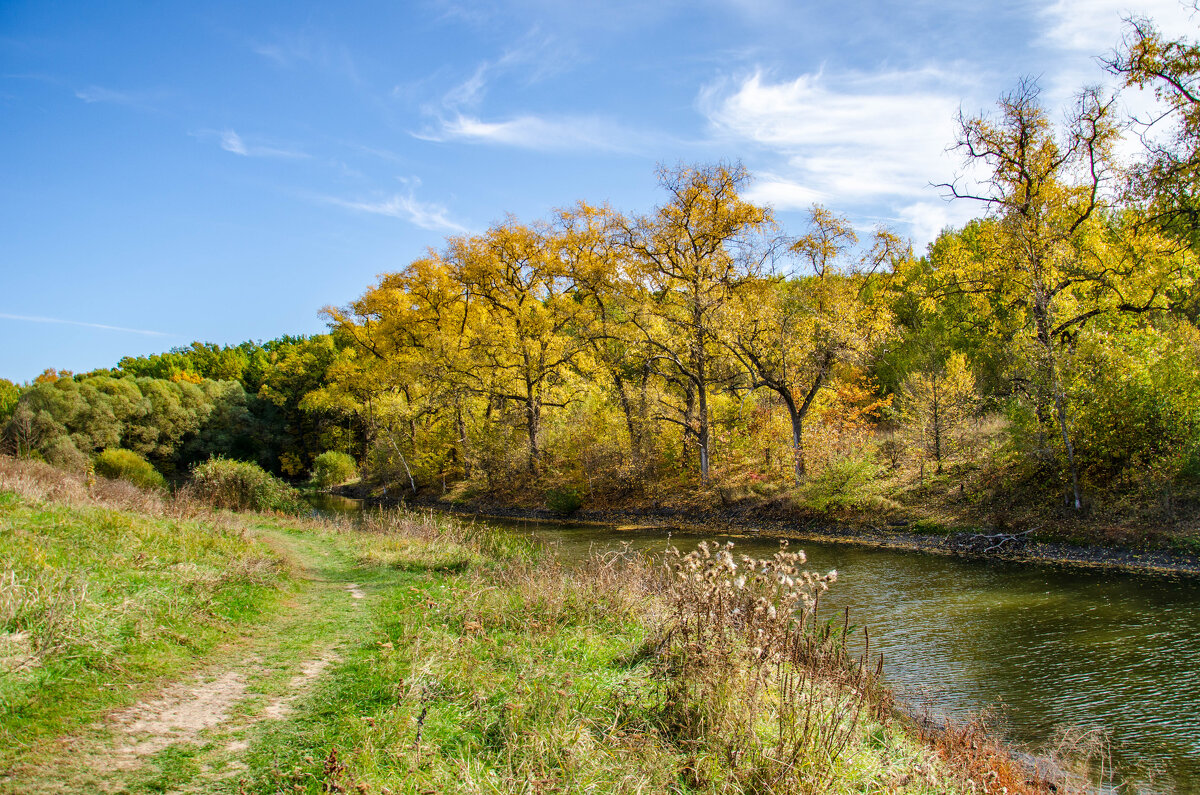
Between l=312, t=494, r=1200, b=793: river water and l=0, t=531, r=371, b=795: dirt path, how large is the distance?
7.06 metres

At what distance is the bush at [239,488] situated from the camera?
811 inches

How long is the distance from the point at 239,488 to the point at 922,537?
21.8 m

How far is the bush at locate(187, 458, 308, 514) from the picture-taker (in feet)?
67.6

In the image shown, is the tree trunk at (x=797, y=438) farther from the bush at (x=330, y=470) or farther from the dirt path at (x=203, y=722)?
the bush at (x=330, y=470)

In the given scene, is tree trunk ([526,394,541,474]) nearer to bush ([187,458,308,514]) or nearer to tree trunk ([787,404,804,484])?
bush ([187,458,308,514])

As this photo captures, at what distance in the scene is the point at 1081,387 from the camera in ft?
56.4

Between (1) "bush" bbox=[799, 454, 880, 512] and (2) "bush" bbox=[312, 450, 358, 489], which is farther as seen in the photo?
(2) "bush" bbox=[312, 450, 358, 489]

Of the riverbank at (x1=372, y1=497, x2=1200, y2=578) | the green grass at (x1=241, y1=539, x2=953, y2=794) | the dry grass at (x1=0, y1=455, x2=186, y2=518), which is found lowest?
the riverbank at (x1=372, y1=497, x2=1200, y2=578)

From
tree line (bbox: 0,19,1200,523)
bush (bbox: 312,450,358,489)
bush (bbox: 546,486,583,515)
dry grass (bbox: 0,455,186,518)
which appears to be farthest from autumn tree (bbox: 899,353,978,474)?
bush (bbox: 312,450,358,489)

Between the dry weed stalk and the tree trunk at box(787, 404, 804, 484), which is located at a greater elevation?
the tree trunk at box(787, 404, 804, 484)

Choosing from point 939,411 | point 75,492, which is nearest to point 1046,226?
point 939,411

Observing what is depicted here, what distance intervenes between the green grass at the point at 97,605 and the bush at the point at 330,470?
1325 inches

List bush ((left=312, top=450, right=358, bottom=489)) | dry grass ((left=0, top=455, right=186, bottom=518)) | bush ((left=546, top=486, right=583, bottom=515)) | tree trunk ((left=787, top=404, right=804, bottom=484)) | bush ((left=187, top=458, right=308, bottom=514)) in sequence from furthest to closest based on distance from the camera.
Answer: bush ((left=312, top=450, right=358, bottom=489))
bush ((left=546, top=486, right=583, bottom=515))
tree trunk ((left=787, top=404, right=804, bottom=484))
bush ((left=187, top=458, right=308, bottom=514))
dry grass ((left=0, top=455, right=186, bottom=518))

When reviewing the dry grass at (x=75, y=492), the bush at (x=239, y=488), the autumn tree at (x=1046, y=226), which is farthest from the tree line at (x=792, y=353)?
the dry grass at (x=75, y=492)
